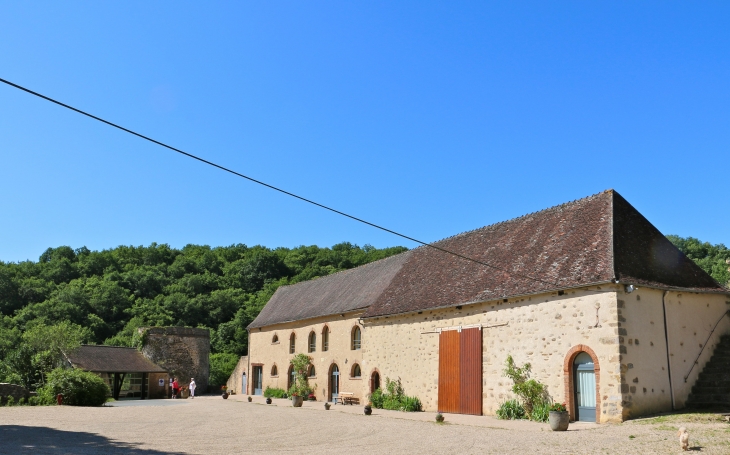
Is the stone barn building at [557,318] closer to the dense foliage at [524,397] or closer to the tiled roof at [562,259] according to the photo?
the tiled roof at [562,259]

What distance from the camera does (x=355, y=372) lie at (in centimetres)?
2920

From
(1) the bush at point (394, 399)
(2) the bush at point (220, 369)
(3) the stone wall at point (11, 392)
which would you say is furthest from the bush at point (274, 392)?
(3) the stone wall at point (11, 392)

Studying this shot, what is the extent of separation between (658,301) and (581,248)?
9.01 feet

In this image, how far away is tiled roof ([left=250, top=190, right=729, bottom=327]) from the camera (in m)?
18.1

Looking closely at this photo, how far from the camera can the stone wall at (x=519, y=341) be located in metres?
16.5

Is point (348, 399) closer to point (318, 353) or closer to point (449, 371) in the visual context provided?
point (318, 353)

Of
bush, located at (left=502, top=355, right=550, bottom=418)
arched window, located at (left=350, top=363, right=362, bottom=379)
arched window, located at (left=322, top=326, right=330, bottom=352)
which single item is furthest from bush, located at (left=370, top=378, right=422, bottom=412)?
arched window, located at (left=322, top=326, right=330, bottom=352)

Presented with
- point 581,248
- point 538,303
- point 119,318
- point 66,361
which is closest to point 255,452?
point 538,303

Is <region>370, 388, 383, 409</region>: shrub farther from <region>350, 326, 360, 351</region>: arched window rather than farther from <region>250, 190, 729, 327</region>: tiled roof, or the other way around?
<region>350, 326, 360, 351</region>: arched window

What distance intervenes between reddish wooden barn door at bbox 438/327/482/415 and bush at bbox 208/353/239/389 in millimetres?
26524

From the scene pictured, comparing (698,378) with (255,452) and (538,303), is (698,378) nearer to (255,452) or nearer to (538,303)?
(538,303)

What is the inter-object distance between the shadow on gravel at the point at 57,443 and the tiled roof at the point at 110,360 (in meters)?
18.5

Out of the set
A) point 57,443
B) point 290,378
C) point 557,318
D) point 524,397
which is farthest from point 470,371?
point 290,378

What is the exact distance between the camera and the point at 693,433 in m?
12.9
